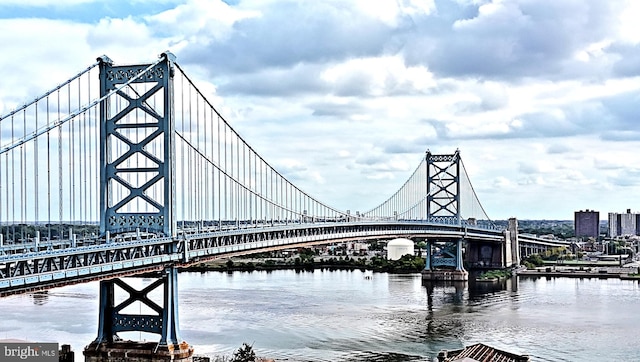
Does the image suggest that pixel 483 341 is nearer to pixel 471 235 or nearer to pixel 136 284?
pixel 136 284

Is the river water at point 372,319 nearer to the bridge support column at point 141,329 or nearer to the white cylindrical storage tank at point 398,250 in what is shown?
the bridge support column at point 141,329

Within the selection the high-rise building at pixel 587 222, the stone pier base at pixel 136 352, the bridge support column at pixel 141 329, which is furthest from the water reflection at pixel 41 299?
the high-rise building at pixel 587 222

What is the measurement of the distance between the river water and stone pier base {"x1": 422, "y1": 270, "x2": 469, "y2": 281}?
2756 millimetres

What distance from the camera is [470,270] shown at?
64.0 meters

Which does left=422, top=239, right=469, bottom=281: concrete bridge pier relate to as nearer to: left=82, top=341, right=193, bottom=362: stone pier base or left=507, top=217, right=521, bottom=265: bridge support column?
left=507, top=217, right=521, bottom=265: bridge support column

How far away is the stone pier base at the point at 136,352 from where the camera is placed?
2241 centimetres

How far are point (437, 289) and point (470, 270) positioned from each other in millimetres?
14491

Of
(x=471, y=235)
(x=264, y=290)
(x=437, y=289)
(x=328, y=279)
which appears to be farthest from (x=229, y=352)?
(x=471, y=235)

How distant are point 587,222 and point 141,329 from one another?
142204 millimetres

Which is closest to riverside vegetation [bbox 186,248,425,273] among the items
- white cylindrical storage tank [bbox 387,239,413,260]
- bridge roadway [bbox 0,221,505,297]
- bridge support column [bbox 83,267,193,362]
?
white cylindrical storage tank [bbox 387,239,413,260]

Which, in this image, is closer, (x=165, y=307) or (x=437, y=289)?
(x=165, y=307)

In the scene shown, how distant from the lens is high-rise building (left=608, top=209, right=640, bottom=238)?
161750 mm

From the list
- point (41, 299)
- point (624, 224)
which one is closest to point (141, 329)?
point (41, 299)

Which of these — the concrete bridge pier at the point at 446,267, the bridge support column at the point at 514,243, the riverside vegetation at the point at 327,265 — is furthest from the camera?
the bridge support column at the point at 514,243
